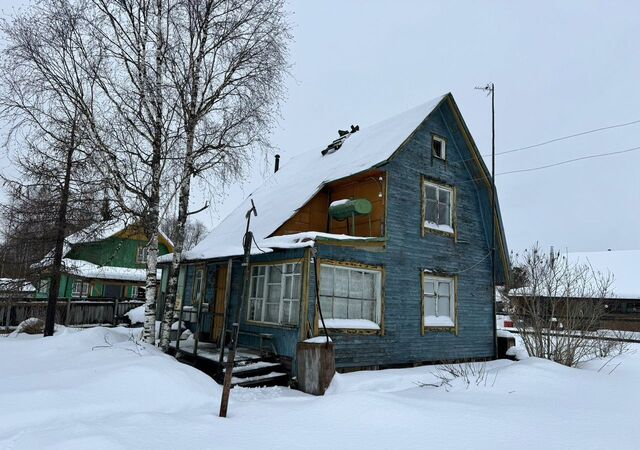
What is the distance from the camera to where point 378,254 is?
12.1 m

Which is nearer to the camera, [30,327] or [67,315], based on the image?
[30,327]

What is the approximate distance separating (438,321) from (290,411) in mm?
7794

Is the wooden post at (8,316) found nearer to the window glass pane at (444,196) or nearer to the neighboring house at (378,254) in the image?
the neighboring house at (378,254)

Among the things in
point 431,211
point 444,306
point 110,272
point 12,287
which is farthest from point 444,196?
point 110,272

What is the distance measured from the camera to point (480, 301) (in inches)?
590

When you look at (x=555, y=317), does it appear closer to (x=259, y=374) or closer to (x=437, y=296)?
(x=437, y=296)

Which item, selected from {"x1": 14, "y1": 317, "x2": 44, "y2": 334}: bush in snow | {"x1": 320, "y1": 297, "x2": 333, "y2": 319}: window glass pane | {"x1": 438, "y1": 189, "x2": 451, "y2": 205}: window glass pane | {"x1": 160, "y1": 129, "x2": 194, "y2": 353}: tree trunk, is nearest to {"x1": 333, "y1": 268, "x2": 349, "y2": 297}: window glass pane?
{"x1": 320, "y1": 297, "x2": 333, "y2": 319}: window glass pane

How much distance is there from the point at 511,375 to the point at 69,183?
15.6 meters

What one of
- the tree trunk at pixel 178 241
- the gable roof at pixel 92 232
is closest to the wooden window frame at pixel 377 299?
the tree trunk at pixel 178 241

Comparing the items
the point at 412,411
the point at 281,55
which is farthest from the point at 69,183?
the point at 412,411

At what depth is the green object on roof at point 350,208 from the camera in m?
12.0

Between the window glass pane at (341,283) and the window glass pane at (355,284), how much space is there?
14cm

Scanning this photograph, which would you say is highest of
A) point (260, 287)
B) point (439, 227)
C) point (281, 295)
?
point (439, 227)

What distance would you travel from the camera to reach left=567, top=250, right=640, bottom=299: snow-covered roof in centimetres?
3269
